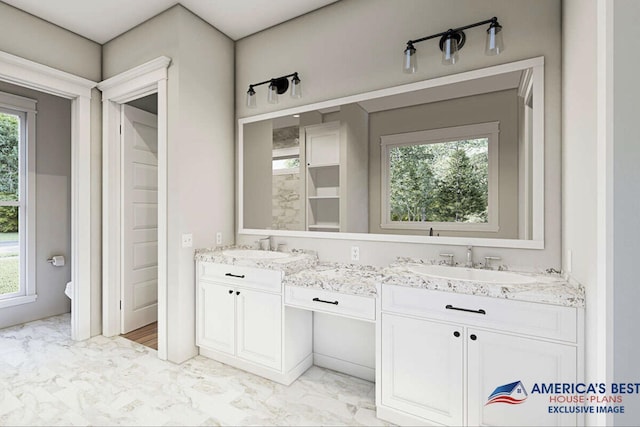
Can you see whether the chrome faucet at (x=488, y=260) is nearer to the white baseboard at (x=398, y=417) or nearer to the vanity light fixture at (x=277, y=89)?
the white baseboard at (x=398, y=417)

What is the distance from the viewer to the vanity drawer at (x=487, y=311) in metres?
1.46

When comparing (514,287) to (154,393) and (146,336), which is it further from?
(146,336)

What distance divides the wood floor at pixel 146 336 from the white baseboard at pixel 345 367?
145 centimetres

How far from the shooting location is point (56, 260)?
3600 mm

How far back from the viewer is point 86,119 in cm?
298

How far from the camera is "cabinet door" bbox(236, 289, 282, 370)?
2273mm

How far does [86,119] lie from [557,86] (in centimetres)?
357

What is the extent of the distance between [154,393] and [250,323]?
723mm

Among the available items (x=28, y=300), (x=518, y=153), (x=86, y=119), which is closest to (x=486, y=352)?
(x=518, y=153)

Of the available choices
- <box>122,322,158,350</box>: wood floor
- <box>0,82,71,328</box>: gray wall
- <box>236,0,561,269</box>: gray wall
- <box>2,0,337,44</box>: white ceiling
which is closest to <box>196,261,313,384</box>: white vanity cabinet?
<box>236,0,561,269</box>: gray wall

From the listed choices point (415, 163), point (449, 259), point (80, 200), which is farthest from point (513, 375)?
point (80, 200)

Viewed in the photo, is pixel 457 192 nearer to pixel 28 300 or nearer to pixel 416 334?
pixel 416 334
